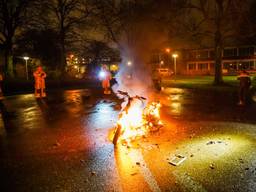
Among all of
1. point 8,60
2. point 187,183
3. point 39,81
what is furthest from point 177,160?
point 8,60

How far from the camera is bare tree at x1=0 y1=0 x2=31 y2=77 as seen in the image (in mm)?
28578

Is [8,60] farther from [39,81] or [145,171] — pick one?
[145,171]

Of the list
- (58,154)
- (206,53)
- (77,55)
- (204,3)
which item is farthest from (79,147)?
(206,53)

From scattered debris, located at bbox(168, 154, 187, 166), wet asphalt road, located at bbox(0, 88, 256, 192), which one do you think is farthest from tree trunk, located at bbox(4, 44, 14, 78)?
scattered debris, located at bbox(168, 154, 187, 166)

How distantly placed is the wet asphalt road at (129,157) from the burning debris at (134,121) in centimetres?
29

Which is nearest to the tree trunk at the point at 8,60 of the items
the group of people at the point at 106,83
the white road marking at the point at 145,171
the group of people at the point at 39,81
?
the group of people at the point at 106,83

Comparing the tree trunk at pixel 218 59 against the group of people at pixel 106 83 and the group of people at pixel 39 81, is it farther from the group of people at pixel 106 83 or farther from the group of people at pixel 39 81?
the group of people at pixel 39 81

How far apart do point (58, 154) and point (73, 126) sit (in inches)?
113

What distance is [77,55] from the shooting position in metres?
36.0

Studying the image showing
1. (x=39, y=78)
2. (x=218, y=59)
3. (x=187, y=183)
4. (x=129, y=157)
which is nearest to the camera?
(x=187, y=183)

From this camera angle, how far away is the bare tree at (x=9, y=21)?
28.6m

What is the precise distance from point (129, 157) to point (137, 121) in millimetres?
1763

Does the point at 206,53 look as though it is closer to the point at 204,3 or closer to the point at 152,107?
the point at 204,3

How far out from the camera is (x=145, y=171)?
4.56 meters
